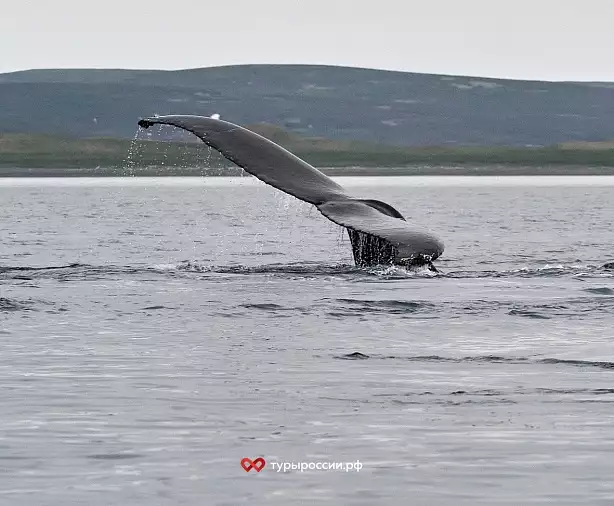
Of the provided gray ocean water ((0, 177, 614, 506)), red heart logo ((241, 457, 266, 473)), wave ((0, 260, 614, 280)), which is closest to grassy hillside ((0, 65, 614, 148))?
wave ((0, 260, 614, 280))

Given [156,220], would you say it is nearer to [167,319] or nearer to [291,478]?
[167,319]

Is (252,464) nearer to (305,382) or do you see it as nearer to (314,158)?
(305,382)

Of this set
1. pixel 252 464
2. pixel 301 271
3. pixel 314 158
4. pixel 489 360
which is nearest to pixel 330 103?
pixel 314 158

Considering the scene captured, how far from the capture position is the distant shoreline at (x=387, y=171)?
106050 millimetres

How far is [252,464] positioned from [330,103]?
167 meters

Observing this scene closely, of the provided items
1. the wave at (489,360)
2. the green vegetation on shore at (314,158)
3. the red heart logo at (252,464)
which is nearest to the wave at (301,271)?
the wave at (489,360)

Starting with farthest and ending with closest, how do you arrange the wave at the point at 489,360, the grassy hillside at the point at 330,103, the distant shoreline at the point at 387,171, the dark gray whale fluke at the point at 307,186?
the grassy hillside at the point at 330,103
the distant shoreline at the point at 387,171
the dark gray whale fluke at the point at 307,186
the wave at the point at 489,360

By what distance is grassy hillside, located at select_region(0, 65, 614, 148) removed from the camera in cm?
16250

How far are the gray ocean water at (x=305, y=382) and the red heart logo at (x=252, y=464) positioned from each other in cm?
4

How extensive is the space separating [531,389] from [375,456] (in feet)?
7.55

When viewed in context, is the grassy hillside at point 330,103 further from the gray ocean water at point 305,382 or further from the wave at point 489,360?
the wave at point 489,360

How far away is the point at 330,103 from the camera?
17338 cm

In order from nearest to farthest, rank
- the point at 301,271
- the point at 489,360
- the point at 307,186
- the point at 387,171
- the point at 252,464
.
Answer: the point at 252,464
the point at 489,360
the point at 307,186
the point at 301,271
the point at 387,171

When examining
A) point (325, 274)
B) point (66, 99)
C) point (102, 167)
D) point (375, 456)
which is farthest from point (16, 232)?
point (66, 99)
